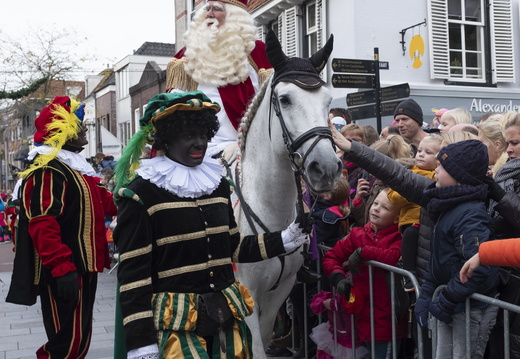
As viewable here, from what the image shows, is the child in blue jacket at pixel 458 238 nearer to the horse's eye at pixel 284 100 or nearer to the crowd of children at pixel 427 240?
the crowd of children at pixel 427 240

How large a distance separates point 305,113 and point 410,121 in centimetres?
255

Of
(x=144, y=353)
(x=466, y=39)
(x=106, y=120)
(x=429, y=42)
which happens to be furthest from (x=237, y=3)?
(x=106, y=120)

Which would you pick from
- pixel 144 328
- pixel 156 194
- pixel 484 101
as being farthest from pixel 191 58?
pixel 484 101

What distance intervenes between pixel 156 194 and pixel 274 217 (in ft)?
3.51

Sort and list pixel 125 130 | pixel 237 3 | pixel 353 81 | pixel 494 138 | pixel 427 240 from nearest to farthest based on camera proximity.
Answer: pixel 427 240 → pixel 494 138 → pixel 237 3 → pixel 353 81 → pixel 125 130

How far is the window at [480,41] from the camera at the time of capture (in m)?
15.4

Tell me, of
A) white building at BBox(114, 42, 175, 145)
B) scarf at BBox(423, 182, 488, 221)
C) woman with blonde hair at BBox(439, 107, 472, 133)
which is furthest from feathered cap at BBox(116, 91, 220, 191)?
white building at BBox(114, 42, 175, 145)

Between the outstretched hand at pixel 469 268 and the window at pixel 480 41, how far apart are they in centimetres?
1310

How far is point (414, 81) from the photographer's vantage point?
14.7 metres

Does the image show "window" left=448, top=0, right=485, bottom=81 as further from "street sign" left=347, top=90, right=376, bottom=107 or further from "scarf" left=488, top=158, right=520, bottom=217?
"scarf" left=488, top=158, right=520, bottom=217

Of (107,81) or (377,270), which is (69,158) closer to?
(377,270)

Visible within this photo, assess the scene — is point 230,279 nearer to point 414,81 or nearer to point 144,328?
point 144,328

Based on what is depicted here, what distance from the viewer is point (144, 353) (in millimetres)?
2637

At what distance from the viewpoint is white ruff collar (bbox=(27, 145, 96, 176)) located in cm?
454
